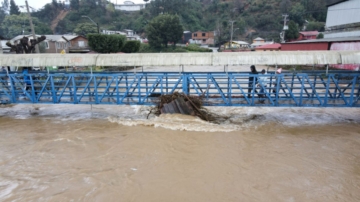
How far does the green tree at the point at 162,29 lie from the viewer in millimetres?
49938

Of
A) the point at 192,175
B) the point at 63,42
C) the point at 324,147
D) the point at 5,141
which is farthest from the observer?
the point at 63,42

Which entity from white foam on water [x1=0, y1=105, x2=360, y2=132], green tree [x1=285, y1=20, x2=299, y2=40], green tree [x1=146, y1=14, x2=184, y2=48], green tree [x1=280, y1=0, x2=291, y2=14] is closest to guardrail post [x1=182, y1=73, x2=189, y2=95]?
white foam on water [x1=0, y1=105, x2=360, y2=132]

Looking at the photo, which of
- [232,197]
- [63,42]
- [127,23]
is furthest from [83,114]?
[127,23]

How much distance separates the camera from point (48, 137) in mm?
8602

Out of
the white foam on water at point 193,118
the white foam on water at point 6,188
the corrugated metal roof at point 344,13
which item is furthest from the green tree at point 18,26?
the white foam on water at point 6,188

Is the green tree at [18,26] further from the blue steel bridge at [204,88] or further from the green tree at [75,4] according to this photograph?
the blue steel bridge at [204,88]

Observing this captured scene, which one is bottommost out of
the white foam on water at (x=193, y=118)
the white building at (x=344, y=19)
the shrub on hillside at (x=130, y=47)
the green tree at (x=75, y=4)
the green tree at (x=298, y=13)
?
the white foam on water at (x=193, y=118)

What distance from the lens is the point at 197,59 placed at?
8.84 meters

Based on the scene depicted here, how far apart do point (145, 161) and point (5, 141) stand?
207 inches

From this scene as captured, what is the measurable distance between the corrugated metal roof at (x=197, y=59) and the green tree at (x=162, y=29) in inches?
1654

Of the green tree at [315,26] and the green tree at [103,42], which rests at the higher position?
the green tree at [315,26]

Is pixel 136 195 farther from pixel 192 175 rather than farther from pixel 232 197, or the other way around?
pixel 232 197

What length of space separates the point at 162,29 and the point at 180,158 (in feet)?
152

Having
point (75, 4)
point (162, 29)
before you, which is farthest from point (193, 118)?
point (75, 4)
